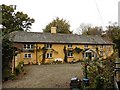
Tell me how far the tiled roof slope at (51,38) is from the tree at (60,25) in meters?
14.5

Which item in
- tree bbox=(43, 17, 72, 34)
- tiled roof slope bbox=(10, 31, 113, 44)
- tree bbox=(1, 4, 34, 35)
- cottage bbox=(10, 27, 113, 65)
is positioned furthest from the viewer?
tree bbox=(43, 17, 72, 34)

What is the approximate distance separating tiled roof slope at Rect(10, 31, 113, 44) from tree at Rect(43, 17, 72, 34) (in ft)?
47.7

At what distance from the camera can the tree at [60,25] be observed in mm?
57531

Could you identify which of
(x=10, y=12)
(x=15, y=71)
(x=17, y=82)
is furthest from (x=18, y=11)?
(x=17, y=82)

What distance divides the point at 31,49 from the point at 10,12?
1926 cm

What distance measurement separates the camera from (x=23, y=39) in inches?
1444

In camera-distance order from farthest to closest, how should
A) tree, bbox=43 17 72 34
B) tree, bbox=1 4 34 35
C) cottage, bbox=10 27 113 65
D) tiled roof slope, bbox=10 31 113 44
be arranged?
tree, bbox=43 17 72 34, tree, bbox=1 4 34 35, tiled roof slope, bbox=10 31 113 44, cottage, bbox=10 27 113 65

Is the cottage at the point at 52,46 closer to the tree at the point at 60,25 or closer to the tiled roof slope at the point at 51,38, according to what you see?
the tiled roof slope at the point at 51,38

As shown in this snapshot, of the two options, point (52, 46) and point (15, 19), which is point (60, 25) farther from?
point (52, 46)

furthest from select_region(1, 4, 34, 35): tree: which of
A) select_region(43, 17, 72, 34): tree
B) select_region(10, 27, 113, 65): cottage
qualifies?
select_region(10, 27, 113, 65): cottage

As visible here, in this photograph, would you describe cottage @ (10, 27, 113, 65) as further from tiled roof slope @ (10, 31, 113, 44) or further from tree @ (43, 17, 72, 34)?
tree @ (43, 17, 72, 34)

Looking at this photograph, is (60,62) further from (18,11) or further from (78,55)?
(18,11)

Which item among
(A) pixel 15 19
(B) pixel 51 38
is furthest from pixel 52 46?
(A) pixel 15 19

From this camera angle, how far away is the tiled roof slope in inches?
1460
